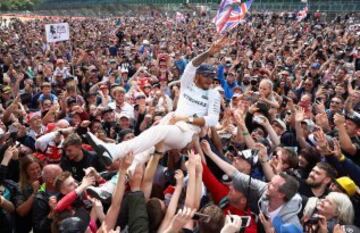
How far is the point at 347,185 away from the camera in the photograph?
4.82m

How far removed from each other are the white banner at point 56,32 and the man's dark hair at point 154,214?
29.7ft

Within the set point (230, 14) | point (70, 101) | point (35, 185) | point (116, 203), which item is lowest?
point (70, 101)

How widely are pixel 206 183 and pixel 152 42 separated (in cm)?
1892

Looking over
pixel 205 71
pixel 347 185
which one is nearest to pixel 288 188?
pixel 347 185

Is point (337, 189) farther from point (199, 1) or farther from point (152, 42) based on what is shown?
point (199, 1)

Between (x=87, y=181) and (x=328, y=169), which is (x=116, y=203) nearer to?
(x=87, y=181)

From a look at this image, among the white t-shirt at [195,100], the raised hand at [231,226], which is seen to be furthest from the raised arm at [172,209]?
the white t-shirt at [195,100]

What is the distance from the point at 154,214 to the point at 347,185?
1931 millimetres

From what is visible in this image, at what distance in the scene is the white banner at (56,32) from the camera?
12.4 metres

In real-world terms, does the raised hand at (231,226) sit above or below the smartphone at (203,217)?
above

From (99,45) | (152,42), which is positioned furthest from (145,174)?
(152,42)

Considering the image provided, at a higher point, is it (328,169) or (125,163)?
(125,163)

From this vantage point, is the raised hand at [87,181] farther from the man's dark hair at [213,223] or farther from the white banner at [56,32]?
the white banner at [56,32]

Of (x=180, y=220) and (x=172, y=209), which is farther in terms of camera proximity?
(x=172, y=209)
